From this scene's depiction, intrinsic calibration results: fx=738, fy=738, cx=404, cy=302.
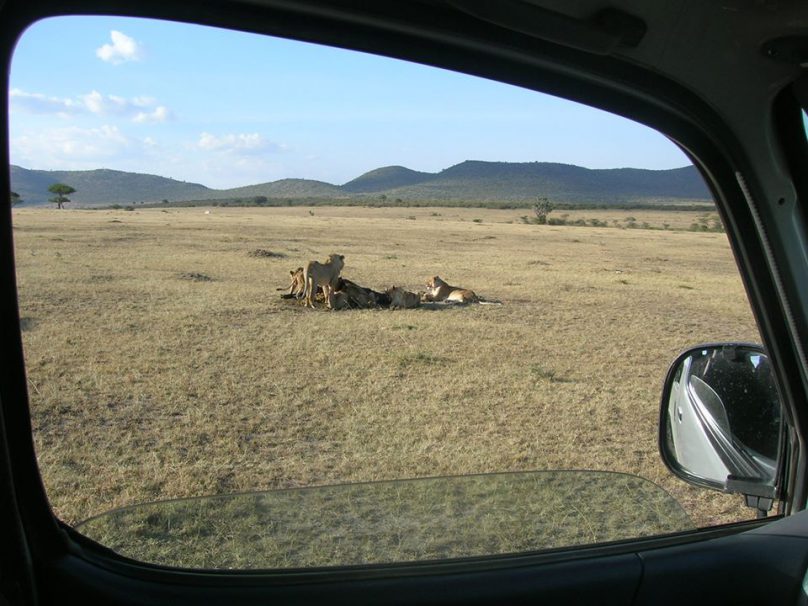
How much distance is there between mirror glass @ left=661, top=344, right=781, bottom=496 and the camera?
2.12m

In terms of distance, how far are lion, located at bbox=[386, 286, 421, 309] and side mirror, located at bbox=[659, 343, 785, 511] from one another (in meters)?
9.95

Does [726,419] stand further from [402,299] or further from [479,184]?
[479,184]

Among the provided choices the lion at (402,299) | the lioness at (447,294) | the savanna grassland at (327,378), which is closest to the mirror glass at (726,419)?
the savanna grassland at (327,378)

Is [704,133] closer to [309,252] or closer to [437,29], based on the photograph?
[437,29]

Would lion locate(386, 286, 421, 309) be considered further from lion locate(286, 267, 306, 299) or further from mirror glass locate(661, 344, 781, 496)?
mirror glass locate(661, 344, 781, 496)

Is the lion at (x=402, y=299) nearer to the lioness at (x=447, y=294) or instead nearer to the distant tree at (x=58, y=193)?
the lioness at (x=447, y=294)

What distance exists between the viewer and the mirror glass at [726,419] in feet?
6.95

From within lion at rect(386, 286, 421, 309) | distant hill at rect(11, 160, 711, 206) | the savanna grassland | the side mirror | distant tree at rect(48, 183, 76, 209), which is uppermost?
distant hill at rect(11, 160, 711, 206)

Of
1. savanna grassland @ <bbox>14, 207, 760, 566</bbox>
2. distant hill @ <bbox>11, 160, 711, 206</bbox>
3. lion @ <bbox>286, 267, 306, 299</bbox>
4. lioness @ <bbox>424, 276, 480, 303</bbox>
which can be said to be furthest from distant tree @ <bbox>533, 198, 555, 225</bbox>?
lion @ <bbox>286, 267, 306, 299</bbox>

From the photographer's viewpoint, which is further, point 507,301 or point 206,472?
point 507,301

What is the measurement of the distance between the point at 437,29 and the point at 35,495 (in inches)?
52.8

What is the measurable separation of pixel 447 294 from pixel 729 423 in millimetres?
10986

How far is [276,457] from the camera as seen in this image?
206 inches

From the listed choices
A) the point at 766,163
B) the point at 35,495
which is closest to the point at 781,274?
the point at 766,163
